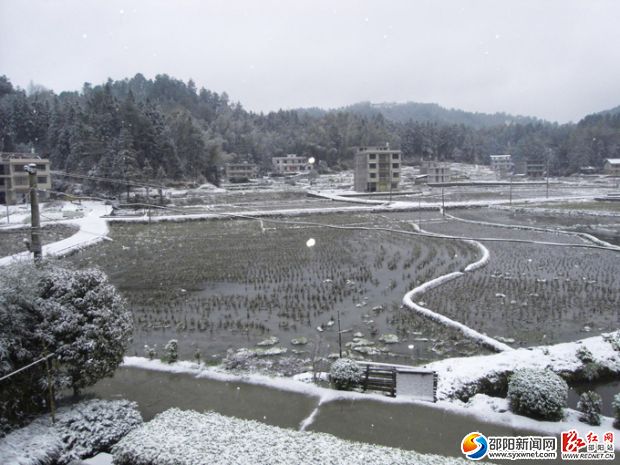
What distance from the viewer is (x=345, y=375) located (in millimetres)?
10805

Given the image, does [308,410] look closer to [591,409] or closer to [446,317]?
[591,409]

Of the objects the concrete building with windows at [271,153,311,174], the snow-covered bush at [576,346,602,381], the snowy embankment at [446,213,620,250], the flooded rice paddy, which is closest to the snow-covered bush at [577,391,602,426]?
the snow-covered bush at [576,346,602,381]

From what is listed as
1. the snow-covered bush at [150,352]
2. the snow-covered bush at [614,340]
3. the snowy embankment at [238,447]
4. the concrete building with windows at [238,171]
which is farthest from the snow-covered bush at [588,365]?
the concrete building with windows at [238,171]

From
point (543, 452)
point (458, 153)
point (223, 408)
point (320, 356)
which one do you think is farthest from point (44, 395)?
point (458, 153)

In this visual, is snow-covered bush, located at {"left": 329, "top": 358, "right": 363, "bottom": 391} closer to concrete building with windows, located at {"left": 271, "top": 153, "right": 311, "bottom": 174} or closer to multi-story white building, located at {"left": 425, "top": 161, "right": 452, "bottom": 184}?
multi-story white building, located at {"left": 425, "top": 161, "right": 452, "bottom": 184}

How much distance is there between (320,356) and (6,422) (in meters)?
7.90

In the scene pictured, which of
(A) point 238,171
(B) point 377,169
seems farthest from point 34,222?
(A) point 238,171

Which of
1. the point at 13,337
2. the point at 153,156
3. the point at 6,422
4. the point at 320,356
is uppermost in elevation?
the point at 153,156

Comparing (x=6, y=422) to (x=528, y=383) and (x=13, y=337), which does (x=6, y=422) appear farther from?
(x=528, y=383)

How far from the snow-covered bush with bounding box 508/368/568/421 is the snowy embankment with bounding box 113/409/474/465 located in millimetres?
3042

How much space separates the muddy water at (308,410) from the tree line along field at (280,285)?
118 inches

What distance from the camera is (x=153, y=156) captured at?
243 ft

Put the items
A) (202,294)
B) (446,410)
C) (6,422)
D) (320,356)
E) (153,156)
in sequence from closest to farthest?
(6,422) < (446,410) < (320,356) < (202,294) < (153,156)

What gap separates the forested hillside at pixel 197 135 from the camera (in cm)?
6863
